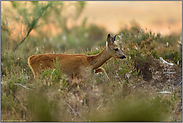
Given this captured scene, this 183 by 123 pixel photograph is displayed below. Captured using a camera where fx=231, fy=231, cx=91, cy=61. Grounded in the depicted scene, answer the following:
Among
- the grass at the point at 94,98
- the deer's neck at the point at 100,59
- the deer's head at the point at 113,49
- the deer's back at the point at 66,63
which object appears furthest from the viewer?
the deer's back at the point at 66,63

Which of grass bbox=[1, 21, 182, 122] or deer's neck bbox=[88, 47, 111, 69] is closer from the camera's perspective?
grass bbox=[1, 21, 182, 122]

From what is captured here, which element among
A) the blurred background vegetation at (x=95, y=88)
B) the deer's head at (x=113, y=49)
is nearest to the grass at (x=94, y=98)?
the blurred background vegetation at (x=95, y=88)

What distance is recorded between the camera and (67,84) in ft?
20.2

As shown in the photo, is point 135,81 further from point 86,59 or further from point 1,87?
point 1,87

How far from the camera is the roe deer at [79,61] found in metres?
6.11

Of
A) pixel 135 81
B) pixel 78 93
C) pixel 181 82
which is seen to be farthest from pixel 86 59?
pixel 181 82

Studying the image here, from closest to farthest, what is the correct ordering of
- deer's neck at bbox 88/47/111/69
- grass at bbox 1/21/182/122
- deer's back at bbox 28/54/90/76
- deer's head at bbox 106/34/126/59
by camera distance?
grass at bbox 1/21/182/122
deer's head at bbox 106/34/126/59
deer's neck at bbox 88/47/111/69
deer's back at bbox 28/54/90/76

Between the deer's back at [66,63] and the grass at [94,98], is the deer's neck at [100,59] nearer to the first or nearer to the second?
the deer's back at [66,63]

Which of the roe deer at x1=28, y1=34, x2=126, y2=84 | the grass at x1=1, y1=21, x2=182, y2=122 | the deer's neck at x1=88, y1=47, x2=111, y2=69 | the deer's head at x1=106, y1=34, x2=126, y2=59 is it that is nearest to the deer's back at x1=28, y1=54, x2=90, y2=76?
the roe deer at x1=28, y1=34, x2=126, y2=84

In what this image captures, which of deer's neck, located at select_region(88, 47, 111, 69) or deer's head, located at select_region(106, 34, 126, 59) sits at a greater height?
deer's head, located at select_region(106, 34, 126, 59)

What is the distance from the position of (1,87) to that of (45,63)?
1303 mm

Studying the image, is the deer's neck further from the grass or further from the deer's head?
the grass

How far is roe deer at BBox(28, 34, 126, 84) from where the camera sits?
6.11m

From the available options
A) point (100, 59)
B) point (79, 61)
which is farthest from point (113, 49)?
point (79, 61)
